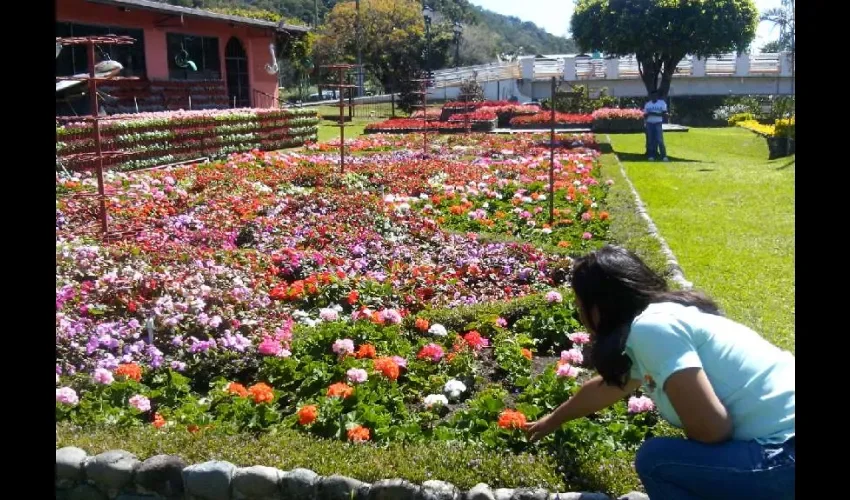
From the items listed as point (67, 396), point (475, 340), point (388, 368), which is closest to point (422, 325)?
point (475, 340)

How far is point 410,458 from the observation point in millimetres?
3492

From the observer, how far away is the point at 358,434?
382 cm

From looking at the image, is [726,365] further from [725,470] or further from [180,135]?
[180,135]

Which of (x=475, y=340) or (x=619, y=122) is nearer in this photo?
(x=475, y=340)

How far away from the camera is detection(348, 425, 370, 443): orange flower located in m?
3.80

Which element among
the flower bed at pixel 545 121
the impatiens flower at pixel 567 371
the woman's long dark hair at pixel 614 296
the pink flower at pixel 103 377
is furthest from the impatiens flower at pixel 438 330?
the flower bed at pixel 545 121

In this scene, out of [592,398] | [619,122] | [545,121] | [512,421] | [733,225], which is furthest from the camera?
[619,122]

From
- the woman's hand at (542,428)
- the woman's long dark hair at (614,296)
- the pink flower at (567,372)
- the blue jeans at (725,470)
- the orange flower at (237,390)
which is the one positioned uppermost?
the woman's long dark hair at (614,296)

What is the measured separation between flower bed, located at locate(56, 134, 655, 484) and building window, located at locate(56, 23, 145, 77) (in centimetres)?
1077

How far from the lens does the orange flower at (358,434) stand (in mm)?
3803

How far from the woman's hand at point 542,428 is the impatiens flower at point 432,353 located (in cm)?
151

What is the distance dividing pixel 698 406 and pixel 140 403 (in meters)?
2.86

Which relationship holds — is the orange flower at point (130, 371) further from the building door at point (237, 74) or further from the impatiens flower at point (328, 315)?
the building door at point (237, 74)
